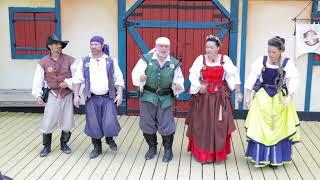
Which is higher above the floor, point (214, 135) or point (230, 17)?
point (230, 17)

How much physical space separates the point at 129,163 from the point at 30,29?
308cm

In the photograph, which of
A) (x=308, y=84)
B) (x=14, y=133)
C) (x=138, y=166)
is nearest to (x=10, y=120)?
(x=14, y=133)

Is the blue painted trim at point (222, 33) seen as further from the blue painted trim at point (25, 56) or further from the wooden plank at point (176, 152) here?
the blue painted trim at point (25, 56)

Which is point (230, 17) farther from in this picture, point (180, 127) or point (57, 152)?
point (57, 152)

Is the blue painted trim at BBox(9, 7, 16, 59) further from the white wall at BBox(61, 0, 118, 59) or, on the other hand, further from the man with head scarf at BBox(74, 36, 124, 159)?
the man with head scarf at BBox(74, 36, 124, 159)

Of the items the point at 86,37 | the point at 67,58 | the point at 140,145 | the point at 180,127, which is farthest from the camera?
the point at 86,37

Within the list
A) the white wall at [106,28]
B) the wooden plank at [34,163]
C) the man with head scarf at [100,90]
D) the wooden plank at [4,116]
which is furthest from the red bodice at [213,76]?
the wooden plank at [4,116]

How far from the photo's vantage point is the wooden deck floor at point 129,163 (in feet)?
15.8

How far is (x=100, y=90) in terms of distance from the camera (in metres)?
5.10

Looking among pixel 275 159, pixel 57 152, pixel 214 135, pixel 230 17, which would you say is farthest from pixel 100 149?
pixel 230 17

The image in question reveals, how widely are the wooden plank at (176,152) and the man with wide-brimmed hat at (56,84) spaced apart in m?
1.24

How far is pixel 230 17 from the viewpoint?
680cm

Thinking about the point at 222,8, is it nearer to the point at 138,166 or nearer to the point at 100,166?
the point at 138,166

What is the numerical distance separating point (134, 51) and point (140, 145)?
1.78 m
